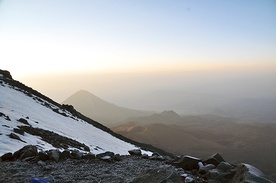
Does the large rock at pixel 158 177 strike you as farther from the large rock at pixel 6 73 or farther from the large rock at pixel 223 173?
the large rock at pixel 6 73

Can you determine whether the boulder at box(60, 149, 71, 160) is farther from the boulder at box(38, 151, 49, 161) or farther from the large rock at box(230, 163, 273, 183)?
the large rock at box(230, 163, 273, 183)

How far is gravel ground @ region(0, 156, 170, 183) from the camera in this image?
7.95 meters

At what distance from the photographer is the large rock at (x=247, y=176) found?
22.0ft

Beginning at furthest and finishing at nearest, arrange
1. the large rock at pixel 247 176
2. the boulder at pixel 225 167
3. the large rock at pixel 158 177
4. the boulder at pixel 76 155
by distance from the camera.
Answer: the boulder at pixel 76 155 < the boulder at pixel 225 167 < the large rock at pixel 158 177 < the large rock at pixel 247 176

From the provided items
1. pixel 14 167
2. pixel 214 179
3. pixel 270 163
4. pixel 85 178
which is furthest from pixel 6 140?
pixel 270 163

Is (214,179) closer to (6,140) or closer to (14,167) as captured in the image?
(14,167)

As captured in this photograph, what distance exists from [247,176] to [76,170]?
573 cm

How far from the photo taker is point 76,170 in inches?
354

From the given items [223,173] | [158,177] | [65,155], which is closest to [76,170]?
[65,155]

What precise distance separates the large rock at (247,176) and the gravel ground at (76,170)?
127 inches

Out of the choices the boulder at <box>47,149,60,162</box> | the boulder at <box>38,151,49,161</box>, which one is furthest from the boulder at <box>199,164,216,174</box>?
the boulder at <box>38,151,49,161</box>

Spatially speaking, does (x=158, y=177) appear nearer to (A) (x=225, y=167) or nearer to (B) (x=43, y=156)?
(A) (x=225, y=167)

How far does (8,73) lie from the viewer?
176 feet

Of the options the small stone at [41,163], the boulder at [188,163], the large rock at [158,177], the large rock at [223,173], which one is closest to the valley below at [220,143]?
the boulder at [188,163]
